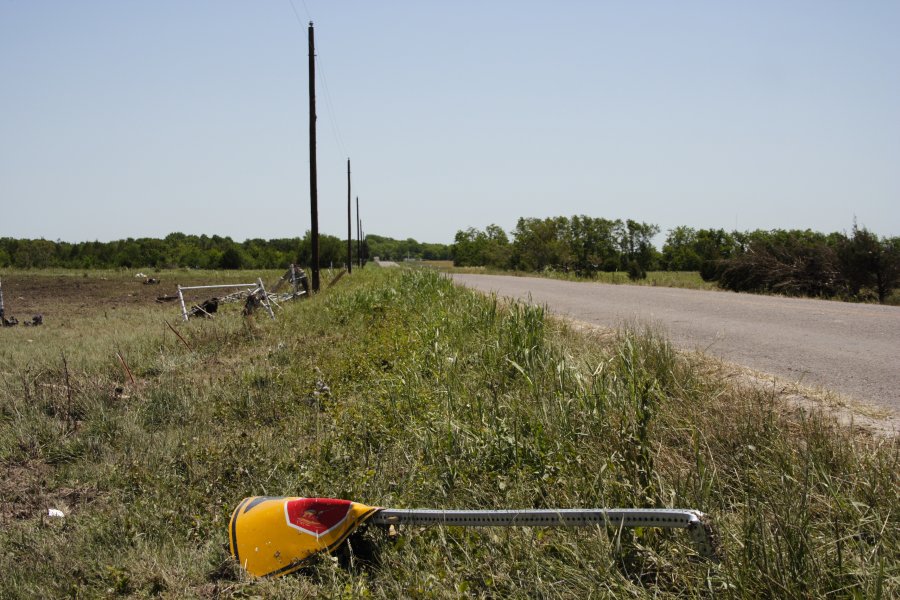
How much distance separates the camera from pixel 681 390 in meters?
3.95

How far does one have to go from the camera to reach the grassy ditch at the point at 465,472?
2.46 metres

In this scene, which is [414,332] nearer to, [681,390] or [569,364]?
[569,364]

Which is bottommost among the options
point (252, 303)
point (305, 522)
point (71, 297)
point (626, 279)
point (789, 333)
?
point (71, 297)

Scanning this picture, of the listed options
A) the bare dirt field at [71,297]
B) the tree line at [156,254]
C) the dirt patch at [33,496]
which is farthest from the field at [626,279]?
the tree line at [156,254]

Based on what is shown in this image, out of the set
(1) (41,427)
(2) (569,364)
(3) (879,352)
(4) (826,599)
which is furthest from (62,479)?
(3) (879,352)

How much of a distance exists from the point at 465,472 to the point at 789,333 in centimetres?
544

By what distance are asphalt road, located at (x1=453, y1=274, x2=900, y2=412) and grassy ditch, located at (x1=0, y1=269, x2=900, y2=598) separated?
120 centimetres

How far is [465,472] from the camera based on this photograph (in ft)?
12.3

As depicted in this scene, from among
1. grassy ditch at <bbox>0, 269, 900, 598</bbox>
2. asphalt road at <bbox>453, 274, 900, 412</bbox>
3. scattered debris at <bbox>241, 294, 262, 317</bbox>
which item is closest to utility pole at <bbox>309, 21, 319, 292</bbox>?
scattered debris at <bbox>241, 294, 262, 317</bbox>

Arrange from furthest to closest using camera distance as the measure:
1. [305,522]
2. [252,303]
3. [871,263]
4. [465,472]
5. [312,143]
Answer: [312,143], [252,303], [871,263], [465,472], [305,522]

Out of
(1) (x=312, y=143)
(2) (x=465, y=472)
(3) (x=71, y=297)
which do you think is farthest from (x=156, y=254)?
(2) (x=465, y=472)

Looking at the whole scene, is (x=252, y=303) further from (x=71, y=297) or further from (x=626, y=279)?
(x=626, y=279)

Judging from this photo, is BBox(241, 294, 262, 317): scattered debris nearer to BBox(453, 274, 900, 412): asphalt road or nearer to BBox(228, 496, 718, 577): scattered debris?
BBox(453, 274, 900, 412): asphalt road

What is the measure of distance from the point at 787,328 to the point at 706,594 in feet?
21.4
